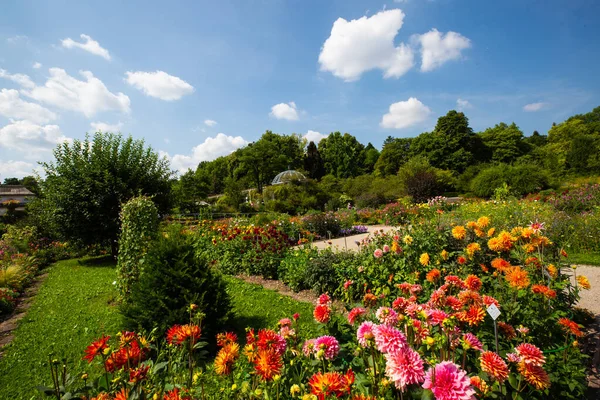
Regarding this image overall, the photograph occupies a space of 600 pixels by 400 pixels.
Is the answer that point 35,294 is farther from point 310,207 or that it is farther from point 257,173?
point 257,173

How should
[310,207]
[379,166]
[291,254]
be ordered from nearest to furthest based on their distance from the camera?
[291,254]
[310,207]
[379,166]

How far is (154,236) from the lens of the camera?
5027 millimetres

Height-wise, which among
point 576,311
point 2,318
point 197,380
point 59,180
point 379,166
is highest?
point 379,166

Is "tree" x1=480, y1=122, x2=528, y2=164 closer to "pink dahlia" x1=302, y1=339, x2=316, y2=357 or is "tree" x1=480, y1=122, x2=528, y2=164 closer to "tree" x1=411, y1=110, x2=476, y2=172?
"tree" x1=411, y1=110, x2=476, y2=172

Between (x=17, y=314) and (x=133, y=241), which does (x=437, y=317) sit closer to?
(x=133, y=241)

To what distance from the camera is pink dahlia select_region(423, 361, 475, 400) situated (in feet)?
2.61

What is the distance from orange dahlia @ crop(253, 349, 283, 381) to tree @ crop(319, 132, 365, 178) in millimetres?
41860

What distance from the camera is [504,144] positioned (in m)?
35.2

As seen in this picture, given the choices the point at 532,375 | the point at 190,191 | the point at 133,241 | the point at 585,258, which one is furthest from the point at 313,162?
the point at 532,375

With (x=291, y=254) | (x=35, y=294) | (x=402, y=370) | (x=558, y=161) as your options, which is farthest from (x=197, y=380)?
(x=558, y=161)

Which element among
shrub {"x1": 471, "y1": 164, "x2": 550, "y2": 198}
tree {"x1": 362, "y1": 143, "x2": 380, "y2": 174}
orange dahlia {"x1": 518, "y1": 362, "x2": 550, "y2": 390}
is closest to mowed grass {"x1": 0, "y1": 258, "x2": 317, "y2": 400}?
orange dahlia {"x1": 518, "y1": 362, "x2": 550, "y2": 390}

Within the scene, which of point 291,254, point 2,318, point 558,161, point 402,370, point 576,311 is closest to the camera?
point 402,370

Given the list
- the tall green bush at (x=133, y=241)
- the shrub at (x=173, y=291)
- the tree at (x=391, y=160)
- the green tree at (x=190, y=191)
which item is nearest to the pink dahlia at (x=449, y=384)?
the shrub at (x=173, y=291)

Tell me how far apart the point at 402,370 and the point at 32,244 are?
14.0 metres
